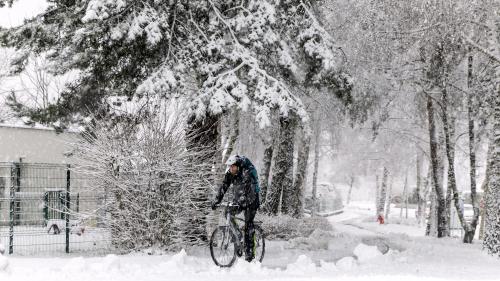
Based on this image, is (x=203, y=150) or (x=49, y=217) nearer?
(x=203, y=150)

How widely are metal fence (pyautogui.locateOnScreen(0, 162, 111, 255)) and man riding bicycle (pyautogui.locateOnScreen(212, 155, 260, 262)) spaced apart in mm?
2974

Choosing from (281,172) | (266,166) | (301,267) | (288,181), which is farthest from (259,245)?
(266,166)

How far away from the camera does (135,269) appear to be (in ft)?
29.9

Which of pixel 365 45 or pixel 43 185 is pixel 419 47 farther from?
pixel 43 185

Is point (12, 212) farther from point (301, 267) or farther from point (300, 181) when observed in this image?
point (300, 181)

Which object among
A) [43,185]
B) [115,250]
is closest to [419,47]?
[115,250]

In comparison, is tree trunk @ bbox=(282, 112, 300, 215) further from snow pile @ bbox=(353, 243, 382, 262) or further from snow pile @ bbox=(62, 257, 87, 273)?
snow pile @ bbox=(62, 257, 87, 273)

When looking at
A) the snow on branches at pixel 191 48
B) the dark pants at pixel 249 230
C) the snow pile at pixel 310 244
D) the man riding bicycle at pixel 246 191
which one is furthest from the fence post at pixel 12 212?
the snow pile at pixel 310 244

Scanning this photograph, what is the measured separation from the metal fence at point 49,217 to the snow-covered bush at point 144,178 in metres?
0.84

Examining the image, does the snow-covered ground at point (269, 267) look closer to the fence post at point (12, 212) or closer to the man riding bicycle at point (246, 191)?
the man riding bicycle at point (246, 191)

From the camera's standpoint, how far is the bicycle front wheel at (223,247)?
10141mm

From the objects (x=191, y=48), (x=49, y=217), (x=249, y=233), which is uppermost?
(x=191, y=48)

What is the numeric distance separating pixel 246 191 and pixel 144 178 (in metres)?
1.92

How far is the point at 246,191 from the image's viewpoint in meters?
10.6
